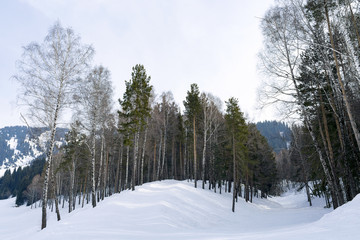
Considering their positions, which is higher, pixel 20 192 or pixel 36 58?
pixel 36 58

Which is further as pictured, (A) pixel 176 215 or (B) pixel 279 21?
(A) pixel 176 215

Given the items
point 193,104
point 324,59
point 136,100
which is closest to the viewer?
point 324,59

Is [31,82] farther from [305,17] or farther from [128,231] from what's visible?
[305,17]

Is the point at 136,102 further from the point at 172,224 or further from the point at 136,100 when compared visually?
the point at 172,224

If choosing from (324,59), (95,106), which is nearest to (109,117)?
(95,106)

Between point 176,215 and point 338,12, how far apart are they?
13.7 m

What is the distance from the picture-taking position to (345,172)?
37.2 ft

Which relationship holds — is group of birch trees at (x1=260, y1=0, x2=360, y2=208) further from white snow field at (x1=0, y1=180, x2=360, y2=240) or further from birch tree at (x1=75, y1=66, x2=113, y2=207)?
birch tree at (x1=75, y1=66, x2=113, y2=207)

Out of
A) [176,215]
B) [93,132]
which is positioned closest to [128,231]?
[176,215]

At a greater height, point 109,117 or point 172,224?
point 109,117

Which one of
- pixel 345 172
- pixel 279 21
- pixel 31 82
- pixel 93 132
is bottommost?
pixel 345 172

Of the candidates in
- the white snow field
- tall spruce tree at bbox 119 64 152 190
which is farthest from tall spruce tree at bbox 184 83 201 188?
the white snow field

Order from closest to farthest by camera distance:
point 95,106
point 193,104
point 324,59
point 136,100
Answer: point 324,59, point 95,106, point 136,100, point 193,104

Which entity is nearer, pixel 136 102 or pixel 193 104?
pixel 136 102
